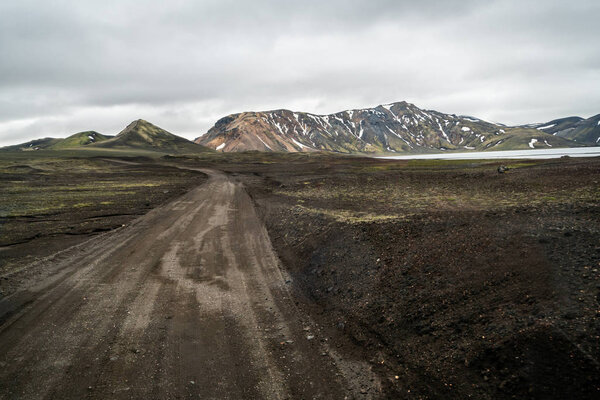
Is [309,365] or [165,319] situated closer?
[309,365]

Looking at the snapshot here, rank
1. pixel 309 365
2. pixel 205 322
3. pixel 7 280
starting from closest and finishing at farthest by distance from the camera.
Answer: pixel 309 365, pixel 205 322, pixel 7 280

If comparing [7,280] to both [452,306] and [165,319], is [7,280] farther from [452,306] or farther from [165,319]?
[452,306]

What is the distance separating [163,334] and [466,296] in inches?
284

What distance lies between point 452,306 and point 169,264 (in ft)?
32.0

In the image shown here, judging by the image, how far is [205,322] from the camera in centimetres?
762

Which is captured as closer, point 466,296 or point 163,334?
point 163,334

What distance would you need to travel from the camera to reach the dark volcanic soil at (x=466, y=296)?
5.10m

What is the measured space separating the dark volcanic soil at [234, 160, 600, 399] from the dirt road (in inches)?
40.9

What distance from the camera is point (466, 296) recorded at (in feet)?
23.9

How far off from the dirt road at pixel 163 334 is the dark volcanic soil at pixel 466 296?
3.40ft

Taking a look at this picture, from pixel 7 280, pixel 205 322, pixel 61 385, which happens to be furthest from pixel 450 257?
pixel 7 280

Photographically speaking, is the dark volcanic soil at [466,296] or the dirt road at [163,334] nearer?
the dark volcanic soil at [466,296]

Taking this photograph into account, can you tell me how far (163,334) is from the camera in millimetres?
7082

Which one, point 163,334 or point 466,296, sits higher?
point 466,296
